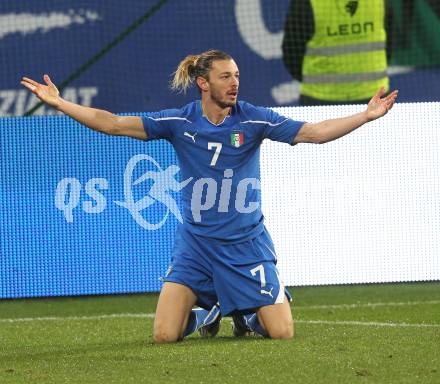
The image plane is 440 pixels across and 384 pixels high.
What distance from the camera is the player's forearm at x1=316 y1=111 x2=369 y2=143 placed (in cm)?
734

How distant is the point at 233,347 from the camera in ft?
23.8

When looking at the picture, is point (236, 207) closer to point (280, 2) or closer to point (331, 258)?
point (331, 258)

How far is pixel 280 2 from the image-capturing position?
15.1 metres

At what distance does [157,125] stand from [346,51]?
6406mm

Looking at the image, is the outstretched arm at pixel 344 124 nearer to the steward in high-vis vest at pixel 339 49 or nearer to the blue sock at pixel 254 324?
the blue sock at pixel 254 324

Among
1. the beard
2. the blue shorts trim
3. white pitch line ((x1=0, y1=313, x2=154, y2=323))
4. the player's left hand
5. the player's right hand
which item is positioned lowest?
white pitch line ((x1=0, y1=313, x2=154, y2=323))

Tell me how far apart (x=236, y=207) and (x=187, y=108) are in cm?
69

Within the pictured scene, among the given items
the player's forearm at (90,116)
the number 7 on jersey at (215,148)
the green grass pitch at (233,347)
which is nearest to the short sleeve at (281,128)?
the number 7 on jersey at (215,148)

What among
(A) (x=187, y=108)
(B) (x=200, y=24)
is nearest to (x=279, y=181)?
(A) (x=187, y=108)

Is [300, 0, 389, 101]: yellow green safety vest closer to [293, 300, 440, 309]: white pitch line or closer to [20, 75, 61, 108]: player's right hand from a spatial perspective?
[293, 300, 440, 309]: white pitch line

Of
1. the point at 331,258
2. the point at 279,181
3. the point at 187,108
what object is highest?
the point at 187,108

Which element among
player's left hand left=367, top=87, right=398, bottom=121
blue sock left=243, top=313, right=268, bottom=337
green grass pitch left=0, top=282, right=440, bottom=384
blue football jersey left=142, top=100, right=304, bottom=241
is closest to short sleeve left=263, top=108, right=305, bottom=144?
blue football jersey left=142, top=100, right=304, bottom=241

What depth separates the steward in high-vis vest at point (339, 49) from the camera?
541 inches

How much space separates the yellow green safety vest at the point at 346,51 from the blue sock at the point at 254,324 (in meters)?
6.17
